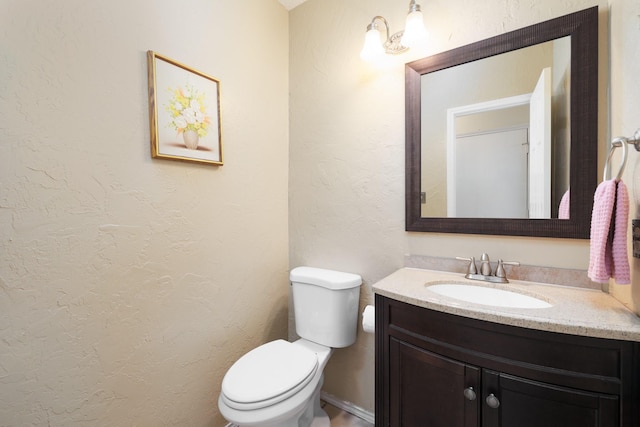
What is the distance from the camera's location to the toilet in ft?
3.53

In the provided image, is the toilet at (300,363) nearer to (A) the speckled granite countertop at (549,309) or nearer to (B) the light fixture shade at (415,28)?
(A) the speckled granite countertop at (549,309)

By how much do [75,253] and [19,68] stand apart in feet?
2.04

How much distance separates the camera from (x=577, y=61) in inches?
42.4

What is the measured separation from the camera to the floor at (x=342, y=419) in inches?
62.2

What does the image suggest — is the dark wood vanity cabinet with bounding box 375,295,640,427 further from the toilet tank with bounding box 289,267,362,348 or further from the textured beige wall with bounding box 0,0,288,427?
the textured beige wall with bounding box 0,0,288,427

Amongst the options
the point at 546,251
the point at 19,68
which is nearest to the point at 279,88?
the point at 19,68

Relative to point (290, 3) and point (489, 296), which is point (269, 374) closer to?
point (489, 296)

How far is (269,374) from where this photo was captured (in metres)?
1.20

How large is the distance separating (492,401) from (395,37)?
1588 mm

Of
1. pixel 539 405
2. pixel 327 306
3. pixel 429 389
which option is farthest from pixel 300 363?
pixel 539 405

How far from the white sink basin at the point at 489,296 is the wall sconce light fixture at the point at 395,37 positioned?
115cm

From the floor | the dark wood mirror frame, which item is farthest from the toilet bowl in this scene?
the dark wood mirror frame

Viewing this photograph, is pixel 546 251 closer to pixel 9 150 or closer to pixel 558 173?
pixel 558 173

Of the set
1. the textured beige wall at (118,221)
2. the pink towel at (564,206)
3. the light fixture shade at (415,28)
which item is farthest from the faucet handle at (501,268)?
the textured beige wall at (118,221)
